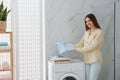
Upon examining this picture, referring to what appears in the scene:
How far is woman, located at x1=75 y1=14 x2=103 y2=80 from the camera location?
3.49 meters

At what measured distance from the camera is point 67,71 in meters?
3.61

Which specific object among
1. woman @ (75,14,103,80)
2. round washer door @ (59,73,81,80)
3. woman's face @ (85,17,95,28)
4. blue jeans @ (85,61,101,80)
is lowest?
round washer door @ (59,73,81,80)

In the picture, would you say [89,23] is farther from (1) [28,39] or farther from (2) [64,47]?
(1) [28,39]

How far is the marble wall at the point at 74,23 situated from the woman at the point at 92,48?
446 millimetres

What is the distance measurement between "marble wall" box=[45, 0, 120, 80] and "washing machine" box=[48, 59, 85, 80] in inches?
19.4

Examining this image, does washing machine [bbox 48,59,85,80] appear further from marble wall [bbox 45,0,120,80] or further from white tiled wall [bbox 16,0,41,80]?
white tiled wall [bbox 16,0,41,80]

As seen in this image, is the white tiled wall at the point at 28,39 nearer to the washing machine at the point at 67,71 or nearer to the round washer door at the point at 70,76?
the washing machine at the point at 67,71

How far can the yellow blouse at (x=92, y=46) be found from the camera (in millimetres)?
3479

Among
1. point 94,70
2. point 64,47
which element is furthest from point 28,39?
point 94,70

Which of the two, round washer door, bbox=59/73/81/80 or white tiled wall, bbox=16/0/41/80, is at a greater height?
white tiled wall, bbox=16/0/41/80

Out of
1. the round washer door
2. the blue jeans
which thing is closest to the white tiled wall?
the round washer door

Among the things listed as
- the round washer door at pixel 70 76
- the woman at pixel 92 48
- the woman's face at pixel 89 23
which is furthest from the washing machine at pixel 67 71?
the woman's face at pixel 89 23

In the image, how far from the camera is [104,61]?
13.3 feet

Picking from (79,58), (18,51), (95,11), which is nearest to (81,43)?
(79,58)
